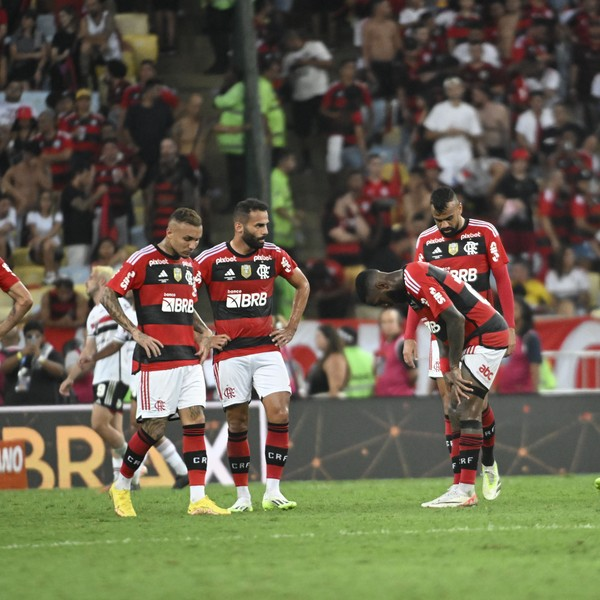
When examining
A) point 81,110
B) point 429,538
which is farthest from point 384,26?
point 429,538

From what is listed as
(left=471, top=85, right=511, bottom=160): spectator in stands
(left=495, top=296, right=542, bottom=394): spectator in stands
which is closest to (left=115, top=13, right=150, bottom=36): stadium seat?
(left=471, top=85, right=511, bottom=160): spectator in stands

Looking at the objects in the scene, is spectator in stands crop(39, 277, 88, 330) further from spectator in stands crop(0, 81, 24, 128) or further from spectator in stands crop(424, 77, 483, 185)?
spectator in stands crop(424, 77, 483, 185)

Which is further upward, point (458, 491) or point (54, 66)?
point (54, 66)

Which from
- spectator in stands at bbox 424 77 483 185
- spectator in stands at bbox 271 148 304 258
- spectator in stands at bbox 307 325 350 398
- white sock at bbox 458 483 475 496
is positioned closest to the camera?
white sock at bbox 458 483 475 496

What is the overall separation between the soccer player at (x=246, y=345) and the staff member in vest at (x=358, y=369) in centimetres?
584

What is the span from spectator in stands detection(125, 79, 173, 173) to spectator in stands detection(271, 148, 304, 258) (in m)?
1.64

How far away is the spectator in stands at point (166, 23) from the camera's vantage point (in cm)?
2256

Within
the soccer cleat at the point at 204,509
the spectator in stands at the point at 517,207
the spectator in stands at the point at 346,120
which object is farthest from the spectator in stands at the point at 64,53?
the soccer cleat at the point at 204,509

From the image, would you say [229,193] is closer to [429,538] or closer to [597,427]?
[597,427]

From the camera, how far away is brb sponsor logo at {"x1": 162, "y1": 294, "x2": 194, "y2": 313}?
10625 mm

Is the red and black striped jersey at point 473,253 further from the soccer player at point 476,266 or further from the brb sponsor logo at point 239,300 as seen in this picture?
the brb sponsor logo at point 239,300

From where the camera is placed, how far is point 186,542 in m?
8.78

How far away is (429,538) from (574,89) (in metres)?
15.1

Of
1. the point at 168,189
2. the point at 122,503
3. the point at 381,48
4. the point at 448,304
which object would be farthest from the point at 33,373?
the point at 381,48
